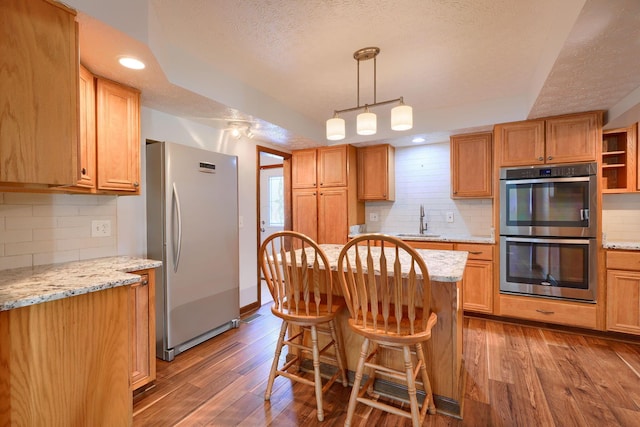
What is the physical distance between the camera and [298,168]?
4.28 m

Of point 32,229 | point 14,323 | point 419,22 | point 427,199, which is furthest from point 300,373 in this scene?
point 427,199

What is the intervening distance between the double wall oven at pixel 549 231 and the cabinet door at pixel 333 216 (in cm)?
181

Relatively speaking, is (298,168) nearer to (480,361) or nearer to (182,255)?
(182,255)

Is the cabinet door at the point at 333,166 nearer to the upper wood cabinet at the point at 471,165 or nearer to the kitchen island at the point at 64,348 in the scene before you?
the upper wood cabinet at the point at 471,165

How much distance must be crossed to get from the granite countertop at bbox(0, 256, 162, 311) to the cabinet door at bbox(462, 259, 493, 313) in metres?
3.11

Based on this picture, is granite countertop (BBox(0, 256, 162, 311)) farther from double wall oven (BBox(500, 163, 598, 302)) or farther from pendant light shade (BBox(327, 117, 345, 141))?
double wall oven (BBox(500, 163, 598, 302))

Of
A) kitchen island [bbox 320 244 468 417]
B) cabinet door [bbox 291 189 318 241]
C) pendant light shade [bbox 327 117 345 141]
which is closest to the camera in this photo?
kitchen island [bbox 320 244 468 417]

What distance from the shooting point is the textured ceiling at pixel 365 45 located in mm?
1637

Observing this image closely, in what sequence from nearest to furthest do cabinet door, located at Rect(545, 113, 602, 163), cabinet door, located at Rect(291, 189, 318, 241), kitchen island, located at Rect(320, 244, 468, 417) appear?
kitchen island, located at Rect(320, 244, 468, 417) < cabinet door, located at Rect(545, 113, 602, 163) < cabinet door, located at Rect(291, 189, 318, 241)

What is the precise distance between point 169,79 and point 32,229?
4.34 feet

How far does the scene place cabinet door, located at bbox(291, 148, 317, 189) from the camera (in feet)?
13.7

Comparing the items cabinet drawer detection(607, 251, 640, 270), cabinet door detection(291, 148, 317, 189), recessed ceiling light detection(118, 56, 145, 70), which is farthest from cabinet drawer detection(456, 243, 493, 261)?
recessed ceiling light detection(118, 56, 145, 70)

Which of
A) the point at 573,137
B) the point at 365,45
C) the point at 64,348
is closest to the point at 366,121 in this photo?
the point at 365,45

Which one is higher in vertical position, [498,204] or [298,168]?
[298,168]
